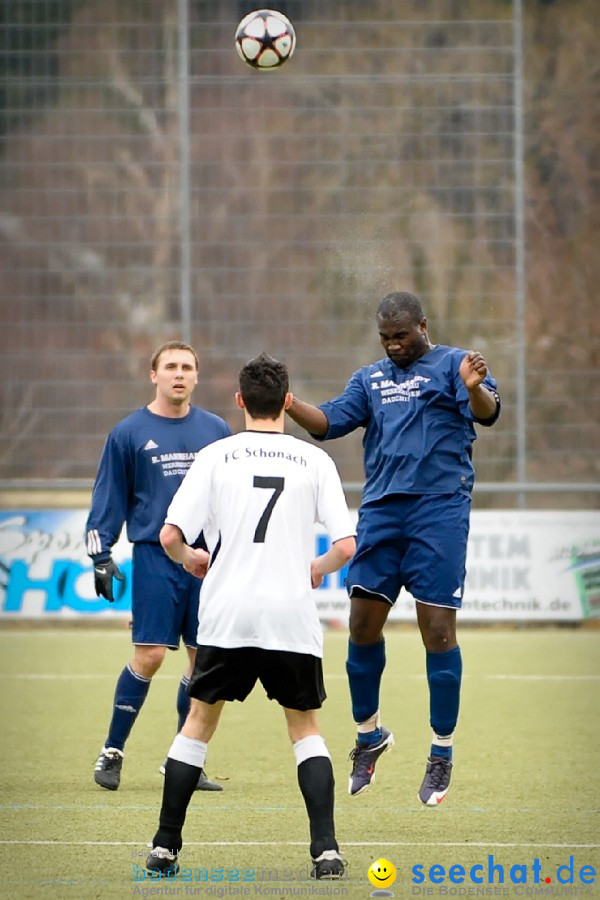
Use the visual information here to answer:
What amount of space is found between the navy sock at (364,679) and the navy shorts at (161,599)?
94 cm

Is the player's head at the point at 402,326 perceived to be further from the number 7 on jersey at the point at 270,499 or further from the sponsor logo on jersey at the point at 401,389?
the number 7 on jersey at the point at 270,499

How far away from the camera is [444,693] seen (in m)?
6.60

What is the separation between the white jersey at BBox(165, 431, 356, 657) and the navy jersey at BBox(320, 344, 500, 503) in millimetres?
1339

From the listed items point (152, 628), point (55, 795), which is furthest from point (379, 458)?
point (55, 795)

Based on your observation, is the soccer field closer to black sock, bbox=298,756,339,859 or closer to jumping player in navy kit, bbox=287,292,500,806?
black sock, bbox=298,756,339,859

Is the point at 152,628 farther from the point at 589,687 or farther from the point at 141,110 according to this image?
the point at 141,110

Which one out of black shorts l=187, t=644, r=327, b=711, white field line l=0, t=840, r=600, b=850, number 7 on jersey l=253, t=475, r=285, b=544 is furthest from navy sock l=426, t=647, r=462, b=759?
number 7 on jersey l=253, t=475, r=285, b=544

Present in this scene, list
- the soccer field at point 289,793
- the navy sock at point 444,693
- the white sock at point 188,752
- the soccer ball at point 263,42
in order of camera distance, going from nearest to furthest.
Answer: the white sock at point 188,752 → the soccer field at point 289,793 → the navy sock at point 444,693 → the soccer ball at point 263,42

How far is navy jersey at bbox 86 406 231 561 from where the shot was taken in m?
7.42

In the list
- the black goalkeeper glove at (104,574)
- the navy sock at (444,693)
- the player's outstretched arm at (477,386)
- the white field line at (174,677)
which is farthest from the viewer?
the white field line at (174,677)

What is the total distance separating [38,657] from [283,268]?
457 centimetres

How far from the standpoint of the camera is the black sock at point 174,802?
529 centimetres

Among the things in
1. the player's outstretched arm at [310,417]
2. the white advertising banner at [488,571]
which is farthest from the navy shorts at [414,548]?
the white advertising banner at [488,571]

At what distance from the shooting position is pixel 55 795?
703 cm
